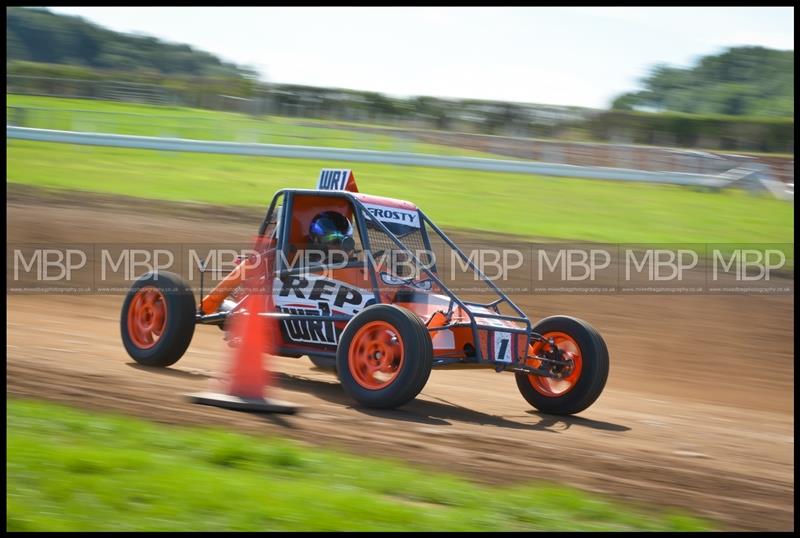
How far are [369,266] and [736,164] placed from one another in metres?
15.9

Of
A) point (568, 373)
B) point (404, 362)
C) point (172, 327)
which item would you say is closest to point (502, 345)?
point (568, 373)

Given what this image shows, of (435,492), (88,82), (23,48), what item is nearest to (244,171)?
(88,82)

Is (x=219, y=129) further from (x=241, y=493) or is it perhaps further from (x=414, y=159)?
(x=241, y=493)

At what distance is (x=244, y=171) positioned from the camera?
2111 centimetres

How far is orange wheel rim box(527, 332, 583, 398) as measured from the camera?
27.0 feet

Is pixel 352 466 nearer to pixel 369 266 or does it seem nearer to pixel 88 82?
pixel 369 266

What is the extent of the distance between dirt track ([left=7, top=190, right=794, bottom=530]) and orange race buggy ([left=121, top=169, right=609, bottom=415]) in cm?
30

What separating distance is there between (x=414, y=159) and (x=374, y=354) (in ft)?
46.6

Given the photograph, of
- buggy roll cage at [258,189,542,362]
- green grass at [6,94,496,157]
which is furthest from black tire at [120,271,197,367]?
green grass at [6,94,496,157]

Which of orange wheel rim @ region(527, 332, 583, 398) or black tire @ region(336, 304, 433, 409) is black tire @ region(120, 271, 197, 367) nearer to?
black tire @ region(336, 304, 433, 409)

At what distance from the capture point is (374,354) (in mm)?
7699

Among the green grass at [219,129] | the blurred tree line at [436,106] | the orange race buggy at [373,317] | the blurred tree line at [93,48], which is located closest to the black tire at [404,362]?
the orange race buggy at [373,317]

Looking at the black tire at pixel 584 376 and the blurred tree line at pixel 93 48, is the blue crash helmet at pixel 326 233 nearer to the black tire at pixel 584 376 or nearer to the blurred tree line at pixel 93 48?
the black tire at pixel 584 376

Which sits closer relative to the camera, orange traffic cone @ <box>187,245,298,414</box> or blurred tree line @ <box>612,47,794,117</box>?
orange traffic cone @ <box>187,245,298,414</box>
